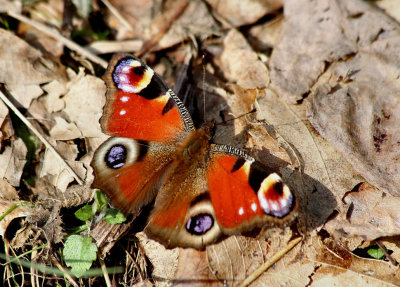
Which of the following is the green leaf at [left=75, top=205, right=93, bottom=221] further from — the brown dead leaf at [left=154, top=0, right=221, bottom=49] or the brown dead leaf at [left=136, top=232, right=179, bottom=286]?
the brown dead leaf at [left=154, top=0, right=221, bottom=49]

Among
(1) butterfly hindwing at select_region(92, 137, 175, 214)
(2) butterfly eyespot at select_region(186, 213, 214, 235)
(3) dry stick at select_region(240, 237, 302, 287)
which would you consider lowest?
(3) dry stick at select_region(240, 237, 302, 287)

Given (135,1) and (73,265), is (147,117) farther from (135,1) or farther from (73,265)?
(135,1)

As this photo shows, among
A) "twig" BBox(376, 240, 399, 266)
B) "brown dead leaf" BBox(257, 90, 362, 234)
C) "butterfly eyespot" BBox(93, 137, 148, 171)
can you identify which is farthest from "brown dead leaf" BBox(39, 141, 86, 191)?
"twig" BBox(376, 240, 399, 266)

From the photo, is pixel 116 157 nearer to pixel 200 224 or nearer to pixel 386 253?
pixel 200 224

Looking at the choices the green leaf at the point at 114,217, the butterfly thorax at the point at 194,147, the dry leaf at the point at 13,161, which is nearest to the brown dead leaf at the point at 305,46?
the butterfly thorax at the point at 194,147

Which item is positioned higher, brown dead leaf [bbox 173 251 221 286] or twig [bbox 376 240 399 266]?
twig [bbox 376 240 399 266]

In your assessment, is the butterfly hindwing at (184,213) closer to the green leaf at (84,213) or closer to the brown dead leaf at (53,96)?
the green leaf at (84,213)
